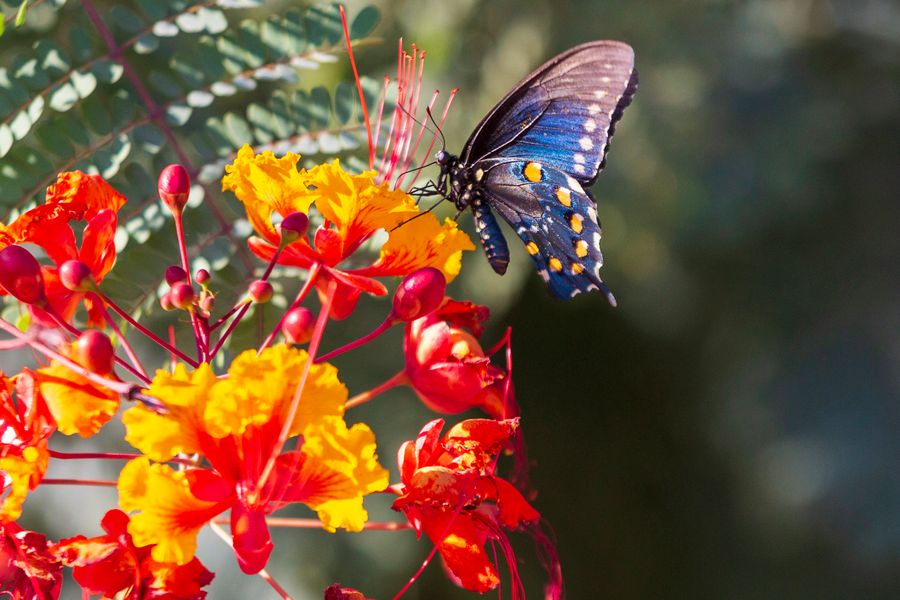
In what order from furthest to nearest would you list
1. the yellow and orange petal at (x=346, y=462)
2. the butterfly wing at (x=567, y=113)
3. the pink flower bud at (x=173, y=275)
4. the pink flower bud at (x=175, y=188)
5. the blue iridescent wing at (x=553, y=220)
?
the blue iridescent wing at (x=553, y=220) → the butterfly wing at (x=567, y=113) → the pink flower bud at (x=175, y=188) → the pink flower bud at (x=173, y=275) → the yellow and orange petal at (x=346, y=462)

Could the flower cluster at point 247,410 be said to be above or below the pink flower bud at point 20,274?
below

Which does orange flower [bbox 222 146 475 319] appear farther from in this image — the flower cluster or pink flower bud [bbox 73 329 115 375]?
pink flower bud [bbox 73 329 115 375]

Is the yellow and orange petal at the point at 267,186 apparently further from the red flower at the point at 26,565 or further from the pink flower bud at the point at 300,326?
the red flower at the point at 26,565

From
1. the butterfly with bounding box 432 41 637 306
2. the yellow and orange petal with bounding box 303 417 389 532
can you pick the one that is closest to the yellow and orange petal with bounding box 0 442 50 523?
the yellow and orange petal with bounding box 303 417 389 532

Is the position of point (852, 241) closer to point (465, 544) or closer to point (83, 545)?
point (465, 544)

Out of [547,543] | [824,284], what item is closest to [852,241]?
[824,284]

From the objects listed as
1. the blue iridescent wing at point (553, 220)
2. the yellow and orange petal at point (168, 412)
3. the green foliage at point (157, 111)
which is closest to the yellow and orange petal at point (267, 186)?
the green foliage at point (157, 111)
